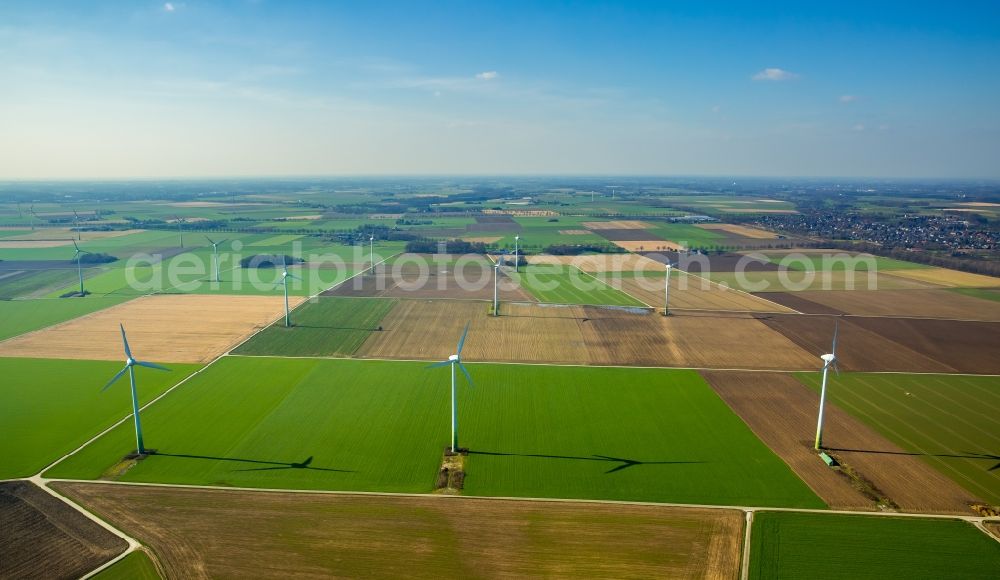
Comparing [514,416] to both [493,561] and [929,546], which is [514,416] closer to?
[493,561]

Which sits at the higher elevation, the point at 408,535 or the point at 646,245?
the point at 646,245

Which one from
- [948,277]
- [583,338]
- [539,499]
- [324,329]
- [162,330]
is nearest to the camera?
[539,499]

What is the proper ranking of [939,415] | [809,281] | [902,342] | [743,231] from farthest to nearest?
[743,231]
[809,281]
[902,342]
[939,415]

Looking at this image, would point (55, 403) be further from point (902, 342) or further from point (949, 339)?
→ point (949, 339)

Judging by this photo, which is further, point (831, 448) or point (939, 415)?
point (939, 415)

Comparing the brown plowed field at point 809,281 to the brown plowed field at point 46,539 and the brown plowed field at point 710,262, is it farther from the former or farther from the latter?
the brown plowed field at point 46,539

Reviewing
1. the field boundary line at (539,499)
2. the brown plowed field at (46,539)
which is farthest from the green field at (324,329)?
the brown plowed field at (46,539)

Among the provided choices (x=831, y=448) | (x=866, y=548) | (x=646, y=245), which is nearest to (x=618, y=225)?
(x=646, y=245)

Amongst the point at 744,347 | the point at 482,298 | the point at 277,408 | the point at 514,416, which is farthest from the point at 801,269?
the point at 277,408
